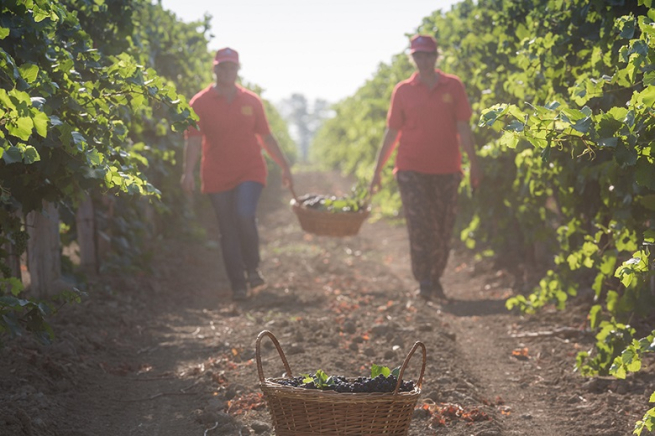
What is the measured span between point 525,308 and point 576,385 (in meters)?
1.24

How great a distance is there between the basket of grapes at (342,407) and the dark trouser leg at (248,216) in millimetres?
4535

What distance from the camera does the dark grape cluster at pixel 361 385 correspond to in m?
3.48

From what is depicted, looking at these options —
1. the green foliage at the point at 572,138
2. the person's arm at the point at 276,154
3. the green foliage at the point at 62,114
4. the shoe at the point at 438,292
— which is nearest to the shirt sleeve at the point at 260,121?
the person's arm at the point at 276,154

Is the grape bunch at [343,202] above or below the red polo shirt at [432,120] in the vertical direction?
below

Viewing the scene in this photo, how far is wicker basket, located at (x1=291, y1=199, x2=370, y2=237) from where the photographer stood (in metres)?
8.04

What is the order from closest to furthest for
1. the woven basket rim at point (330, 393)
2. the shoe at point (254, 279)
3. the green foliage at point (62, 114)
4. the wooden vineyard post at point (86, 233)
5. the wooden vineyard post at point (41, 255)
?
1. the woven basket rim at point (330, 393)
2. the green foliage at point (62, 114)
3. the wooden vineyard post at point (41, 255)
4. the wooden vineyard post at point (86, 233)
5. the shoe at point (254, 279)

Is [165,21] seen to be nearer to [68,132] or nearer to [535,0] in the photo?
[535,0]

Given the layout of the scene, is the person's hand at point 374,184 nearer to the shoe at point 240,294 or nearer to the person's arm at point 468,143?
the person's arm at point 468,143

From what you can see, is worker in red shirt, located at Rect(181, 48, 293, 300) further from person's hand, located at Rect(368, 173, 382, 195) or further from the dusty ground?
person's hand, located at Rect(368, 173, 382, 195)

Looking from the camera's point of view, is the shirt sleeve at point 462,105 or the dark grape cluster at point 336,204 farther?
the dark grape cluster at point 336,204

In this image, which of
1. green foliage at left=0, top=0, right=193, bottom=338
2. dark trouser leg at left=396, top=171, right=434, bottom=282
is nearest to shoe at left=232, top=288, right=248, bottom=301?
dark trouser leg at left=396, top=171, right=434, bottom=282

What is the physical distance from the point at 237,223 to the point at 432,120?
2.07 meters

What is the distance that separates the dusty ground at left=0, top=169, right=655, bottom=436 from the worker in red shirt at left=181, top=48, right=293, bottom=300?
0.66m

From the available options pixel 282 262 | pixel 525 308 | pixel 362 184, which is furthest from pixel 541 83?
pixel 282 262
